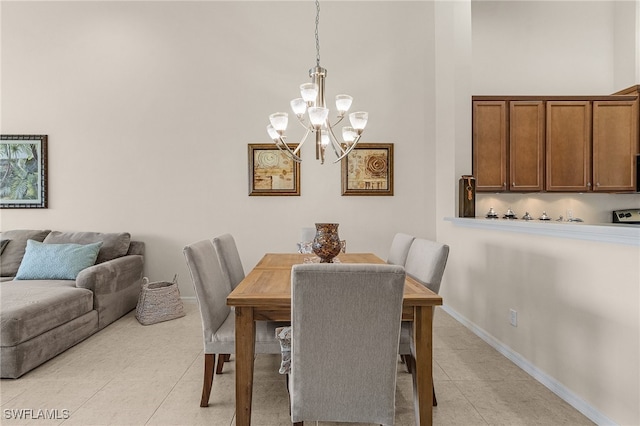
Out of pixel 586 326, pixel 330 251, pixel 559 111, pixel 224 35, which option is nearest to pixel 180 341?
pixel 330 251

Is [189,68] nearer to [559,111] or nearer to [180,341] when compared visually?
[180,341]

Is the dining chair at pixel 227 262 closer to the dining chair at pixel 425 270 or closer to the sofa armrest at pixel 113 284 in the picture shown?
the dining chair at pixel 425 270

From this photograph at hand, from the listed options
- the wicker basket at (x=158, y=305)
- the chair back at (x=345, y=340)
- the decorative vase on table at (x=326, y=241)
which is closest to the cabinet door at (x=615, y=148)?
the decorative vase on table at (x=326, y=241)

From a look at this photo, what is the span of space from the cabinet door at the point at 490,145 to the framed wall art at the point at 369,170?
995mm

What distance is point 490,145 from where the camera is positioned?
407cm

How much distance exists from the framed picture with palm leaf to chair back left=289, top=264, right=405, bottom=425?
4.25 meters

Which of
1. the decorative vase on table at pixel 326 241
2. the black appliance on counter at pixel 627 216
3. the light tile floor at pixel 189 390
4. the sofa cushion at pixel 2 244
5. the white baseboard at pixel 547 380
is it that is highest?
the black appliance on counter at pixel 627 216

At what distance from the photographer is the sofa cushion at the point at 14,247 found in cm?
363

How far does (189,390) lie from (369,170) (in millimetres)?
2954

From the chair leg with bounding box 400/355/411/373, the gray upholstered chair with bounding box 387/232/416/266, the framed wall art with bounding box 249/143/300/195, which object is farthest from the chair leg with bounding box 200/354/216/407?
the framed wall art with bounding box 249/143/300/195

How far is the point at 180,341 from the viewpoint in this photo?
3039 mm

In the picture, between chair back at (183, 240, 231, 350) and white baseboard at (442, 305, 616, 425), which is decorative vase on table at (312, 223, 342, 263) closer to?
chair back at (183, 240, 231, 350)

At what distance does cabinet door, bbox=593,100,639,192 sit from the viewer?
4184mm

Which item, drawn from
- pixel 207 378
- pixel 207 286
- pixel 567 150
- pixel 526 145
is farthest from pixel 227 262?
pixel 567 150
